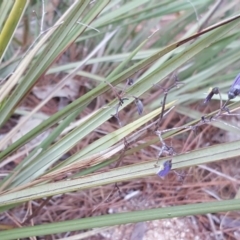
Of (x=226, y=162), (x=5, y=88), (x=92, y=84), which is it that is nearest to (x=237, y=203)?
(x=5, y=88)

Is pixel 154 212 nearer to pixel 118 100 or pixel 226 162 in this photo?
pixel 118 100

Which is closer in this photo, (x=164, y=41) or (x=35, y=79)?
(x=35, y=79)

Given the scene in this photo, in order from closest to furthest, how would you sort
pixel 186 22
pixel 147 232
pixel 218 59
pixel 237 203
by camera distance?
pixel 237 203 < pixel 147 232 < pixel 218 59 < pixel 186 22

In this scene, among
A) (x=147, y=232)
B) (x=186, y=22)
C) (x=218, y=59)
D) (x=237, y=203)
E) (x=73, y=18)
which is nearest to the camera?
(x=237, y=203)

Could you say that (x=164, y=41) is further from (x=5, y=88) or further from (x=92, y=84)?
(x=5, y=88)

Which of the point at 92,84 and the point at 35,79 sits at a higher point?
the point at 92,84

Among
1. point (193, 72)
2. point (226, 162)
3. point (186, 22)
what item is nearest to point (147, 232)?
point (226, 162)

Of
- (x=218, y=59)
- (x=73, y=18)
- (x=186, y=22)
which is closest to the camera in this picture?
(x=73, y=18)

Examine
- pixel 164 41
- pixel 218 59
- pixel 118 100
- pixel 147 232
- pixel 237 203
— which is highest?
pixel 164 41

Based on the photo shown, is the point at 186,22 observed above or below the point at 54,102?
above

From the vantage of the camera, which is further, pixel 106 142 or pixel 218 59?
pixel 218 59
